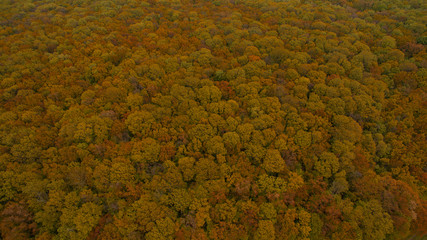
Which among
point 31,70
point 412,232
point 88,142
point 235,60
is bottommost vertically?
point 412,232

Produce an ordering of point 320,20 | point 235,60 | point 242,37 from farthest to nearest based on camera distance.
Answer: point 320,20
point 242,37
point 235,60

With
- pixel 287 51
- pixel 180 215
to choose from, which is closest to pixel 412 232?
pixel 180 215

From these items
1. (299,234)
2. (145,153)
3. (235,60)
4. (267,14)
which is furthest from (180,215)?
(267,14)

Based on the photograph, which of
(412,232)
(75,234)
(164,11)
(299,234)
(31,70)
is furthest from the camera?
(164,11)

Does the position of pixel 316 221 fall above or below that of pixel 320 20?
below

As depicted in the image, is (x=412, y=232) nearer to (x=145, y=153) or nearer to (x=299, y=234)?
(x=299, y=234)

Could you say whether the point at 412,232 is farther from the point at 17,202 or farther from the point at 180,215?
the point at 17,202

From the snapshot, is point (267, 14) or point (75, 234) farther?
point (267, 14)
